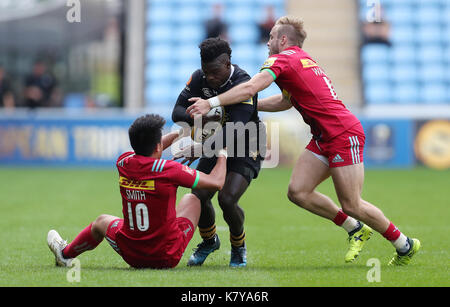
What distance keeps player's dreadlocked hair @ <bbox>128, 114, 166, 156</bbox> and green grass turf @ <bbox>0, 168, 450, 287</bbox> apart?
0.97 m

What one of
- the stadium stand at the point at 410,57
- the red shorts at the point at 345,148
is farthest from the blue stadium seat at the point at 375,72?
the red shorts at the point at 345,148

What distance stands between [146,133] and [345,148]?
1.84m

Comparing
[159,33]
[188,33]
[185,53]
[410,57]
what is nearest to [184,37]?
[188,33]

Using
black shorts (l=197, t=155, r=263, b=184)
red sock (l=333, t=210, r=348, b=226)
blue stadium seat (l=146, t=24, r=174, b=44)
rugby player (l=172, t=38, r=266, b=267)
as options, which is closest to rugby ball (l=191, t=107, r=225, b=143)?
rugby player (l=172, t=38, r=266, b=267)

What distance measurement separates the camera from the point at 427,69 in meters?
23.4

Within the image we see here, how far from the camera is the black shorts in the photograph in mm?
6610

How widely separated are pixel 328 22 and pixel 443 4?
159 inches

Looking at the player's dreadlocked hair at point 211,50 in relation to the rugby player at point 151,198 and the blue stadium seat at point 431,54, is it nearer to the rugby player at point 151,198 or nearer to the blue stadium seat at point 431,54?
the rugby player at point 151,198

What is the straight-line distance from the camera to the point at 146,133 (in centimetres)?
575

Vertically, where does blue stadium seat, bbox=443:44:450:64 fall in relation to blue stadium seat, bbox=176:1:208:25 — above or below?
below

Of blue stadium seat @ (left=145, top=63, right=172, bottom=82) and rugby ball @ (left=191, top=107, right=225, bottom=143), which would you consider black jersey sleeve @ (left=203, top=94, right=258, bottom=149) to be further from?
blue stadium seat @ (left=145, top=63, right=172, bottom=82)

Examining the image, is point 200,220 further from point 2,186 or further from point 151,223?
point 2,186

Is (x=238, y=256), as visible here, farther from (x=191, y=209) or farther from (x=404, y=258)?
(x=404, y=258)

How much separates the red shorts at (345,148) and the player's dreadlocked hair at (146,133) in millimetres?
1616
